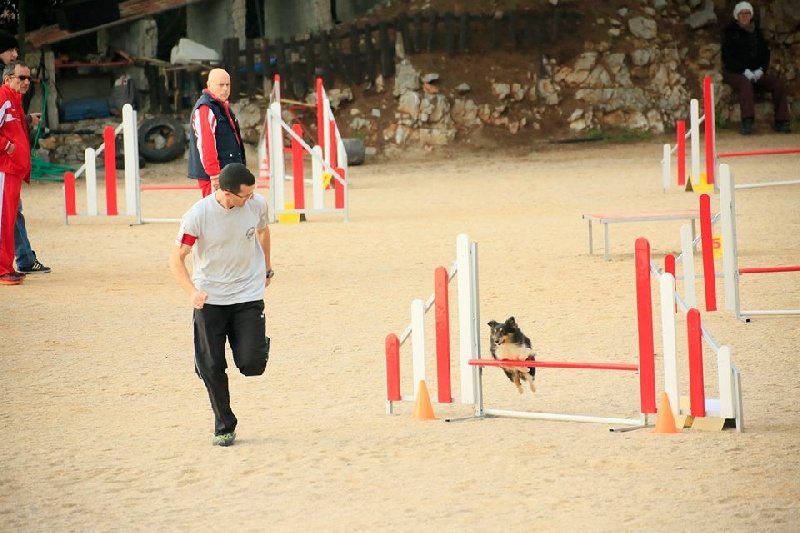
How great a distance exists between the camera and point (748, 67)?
27797mm

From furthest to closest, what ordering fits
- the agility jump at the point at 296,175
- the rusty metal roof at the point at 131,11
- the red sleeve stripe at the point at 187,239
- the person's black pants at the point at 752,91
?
the rusty metal roof at the point at 131,11 < the person's black pants at the point at 752,91 < the agility jump at the point at 296,175 < the red sleeve stripe at the point at 187,239

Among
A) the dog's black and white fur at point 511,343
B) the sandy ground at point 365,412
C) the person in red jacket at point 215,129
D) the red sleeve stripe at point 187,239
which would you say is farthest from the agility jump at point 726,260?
the red sleeve stripe at point 187,239

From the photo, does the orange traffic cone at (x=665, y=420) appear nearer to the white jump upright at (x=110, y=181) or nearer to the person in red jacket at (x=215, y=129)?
the person in red jacket at (x=215, y=129)

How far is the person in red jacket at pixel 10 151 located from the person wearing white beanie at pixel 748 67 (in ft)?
59.5

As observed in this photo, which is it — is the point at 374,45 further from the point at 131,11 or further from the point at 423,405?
the point at 423,405

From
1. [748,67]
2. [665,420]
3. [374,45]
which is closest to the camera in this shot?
[665,420]

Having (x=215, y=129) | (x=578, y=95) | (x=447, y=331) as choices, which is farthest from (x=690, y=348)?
(x=578, y=95)

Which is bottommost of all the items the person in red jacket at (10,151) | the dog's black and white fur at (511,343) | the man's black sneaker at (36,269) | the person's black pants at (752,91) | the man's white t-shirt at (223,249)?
the dog's black and white fur at (511,343)

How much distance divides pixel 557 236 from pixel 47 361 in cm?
694

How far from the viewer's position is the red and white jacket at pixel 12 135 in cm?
1176

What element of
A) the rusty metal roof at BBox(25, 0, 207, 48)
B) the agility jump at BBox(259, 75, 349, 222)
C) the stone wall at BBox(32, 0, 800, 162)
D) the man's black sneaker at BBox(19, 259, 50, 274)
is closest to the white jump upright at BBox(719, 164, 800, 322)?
the man's black sneaker at BBox(19, 259, 50, 274)

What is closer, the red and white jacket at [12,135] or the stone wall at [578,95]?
the red and white jacket at [12,135]

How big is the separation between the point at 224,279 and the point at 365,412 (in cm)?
108

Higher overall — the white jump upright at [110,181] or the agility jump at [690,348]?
the white jump upright at [110,181]
